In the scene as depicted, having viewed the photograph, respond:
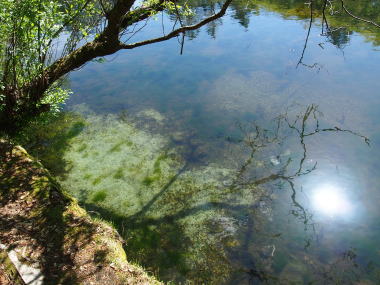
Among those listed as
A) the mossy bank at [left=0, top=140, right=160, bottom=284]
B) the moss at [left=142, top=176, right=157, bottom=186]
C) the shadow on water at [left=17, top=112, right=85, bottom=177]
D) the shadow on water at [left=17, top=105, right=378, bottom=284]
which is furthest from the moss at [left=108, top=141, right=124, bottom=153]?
the mossy bank at [left=0, top=140, right=160, bottom=284]

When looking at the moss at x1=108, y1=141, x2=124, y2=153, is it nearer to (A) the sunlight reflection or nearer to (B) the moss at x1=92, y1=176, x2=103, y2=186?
(B) the moss at x1=92, y1=176, x2=103, y2=186

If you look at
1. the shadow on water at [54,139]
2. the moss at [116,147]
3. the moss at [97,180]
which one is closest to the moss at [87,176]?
the moss at [97,180]

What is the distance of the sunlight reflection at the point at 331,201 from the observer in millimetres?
6406

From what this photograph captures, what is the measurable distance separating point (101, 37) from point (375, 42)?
11275 mm

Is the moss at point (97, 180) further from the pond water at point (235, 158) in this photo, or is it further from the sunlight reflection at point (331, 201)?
the sunlight reflection at point (331, 201)

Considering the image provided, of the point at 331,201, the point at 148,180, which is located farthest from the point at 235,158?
the point at 331,201

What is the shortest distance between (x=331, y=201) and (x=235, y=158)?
2.28 metres

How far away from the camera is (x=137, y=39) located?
1445 cm

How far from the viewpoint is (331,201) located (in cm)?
662

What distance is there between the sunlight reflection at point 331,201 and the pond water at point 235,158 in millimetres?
30

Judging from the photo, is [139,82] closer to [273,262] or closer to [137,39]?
[137,39]

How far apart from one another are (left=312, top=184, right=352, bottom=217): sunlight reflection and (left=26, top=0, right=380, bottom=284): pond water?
3 cm

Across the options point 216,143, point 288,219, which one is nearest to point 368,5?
point 216,143

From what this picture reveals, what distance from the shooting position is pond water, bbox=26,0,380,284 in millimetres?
5672
